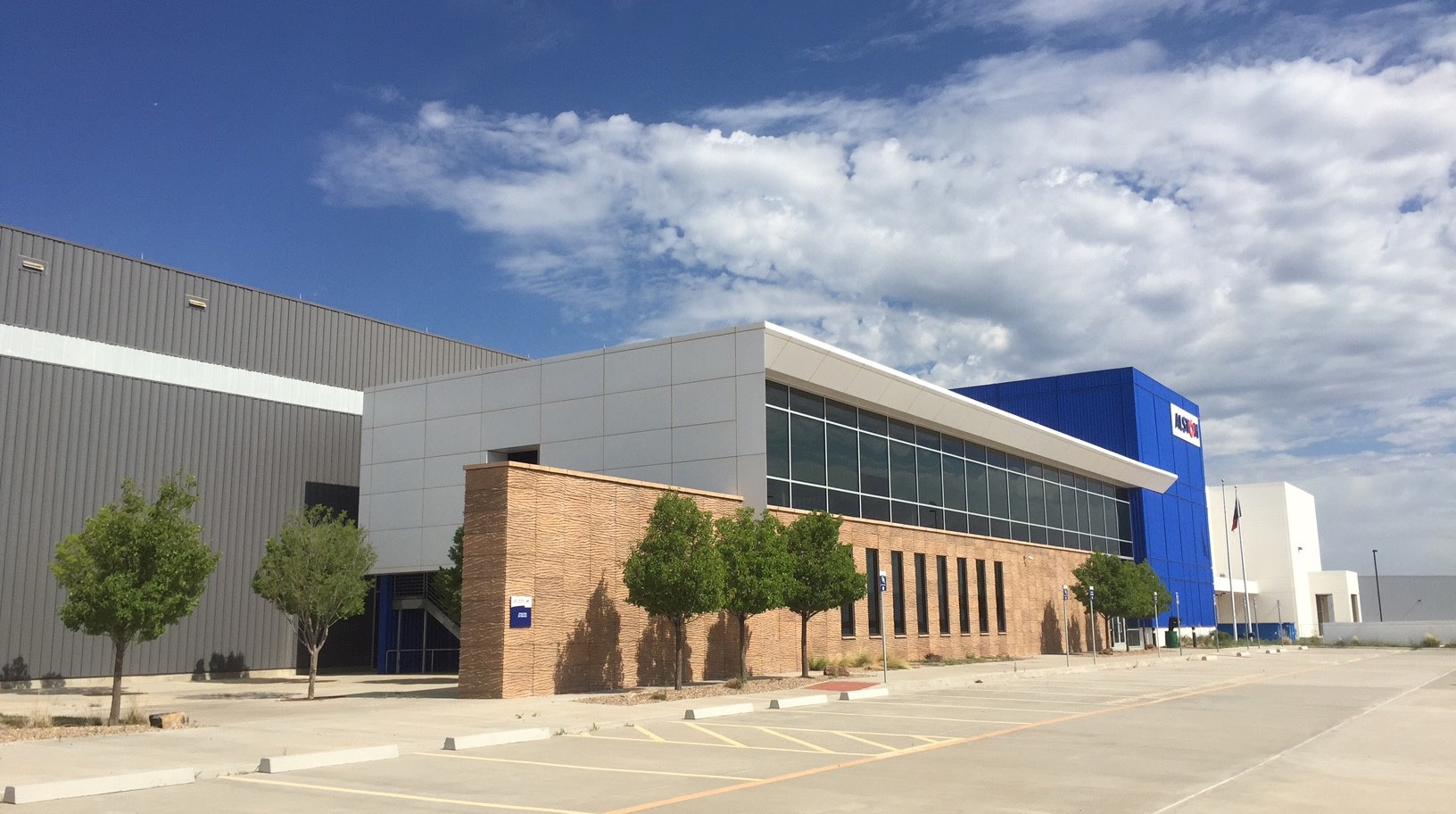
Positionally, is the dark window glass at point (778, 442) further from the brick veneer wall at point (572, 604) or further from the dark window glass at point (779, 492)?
the brick veneer wall at point (572, 604)

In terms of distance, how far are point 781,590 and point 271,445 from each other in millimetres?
20592

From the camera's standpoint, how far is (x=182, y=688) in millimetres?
33219

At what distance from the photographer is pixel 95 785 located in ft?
38.9

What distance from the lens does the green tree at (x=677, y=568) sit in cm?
2645

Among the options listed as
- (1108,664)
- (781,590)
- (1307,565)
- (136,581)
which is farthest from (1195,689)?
(1307,565)

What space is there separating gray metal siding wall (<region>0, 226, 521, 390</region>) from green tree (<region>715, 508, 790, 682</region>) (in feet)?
64.5

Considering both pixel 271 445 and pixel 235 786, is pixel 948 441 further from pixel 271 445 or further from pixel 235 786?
pixel 235 786

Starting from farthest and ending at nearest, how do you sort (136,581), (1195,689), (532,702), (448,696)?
(1195,689) → (448,696) → (532,702) → (136,581)

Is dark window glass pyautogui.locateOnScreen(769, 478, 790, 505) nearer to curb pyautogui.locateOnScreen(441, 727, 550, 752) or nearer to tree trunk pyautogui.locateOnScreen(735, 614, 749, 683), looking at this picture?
tree trunk pyautogui.locateOnScreen(735, 614, 749, 683)

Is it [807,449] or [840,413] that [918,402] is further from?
[807,449]

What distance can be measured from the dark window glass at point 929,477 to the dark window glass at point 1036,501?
9.95 meters

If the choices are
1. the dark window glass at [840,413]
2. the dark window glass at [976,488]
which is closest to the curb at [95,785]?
the dark window glass at [840,413]

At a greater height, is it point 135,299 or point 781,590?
point 135,299

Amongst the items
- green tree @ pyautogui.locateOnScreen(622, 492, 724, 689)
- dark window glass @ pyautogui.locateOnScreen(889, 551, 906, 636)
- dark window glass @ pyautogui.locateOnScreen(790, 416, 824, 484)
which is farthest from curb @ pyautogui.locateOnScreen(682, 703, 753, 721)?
dark window glass @ pyautogui.locateOnScreen(889, 551, 906, 636)
